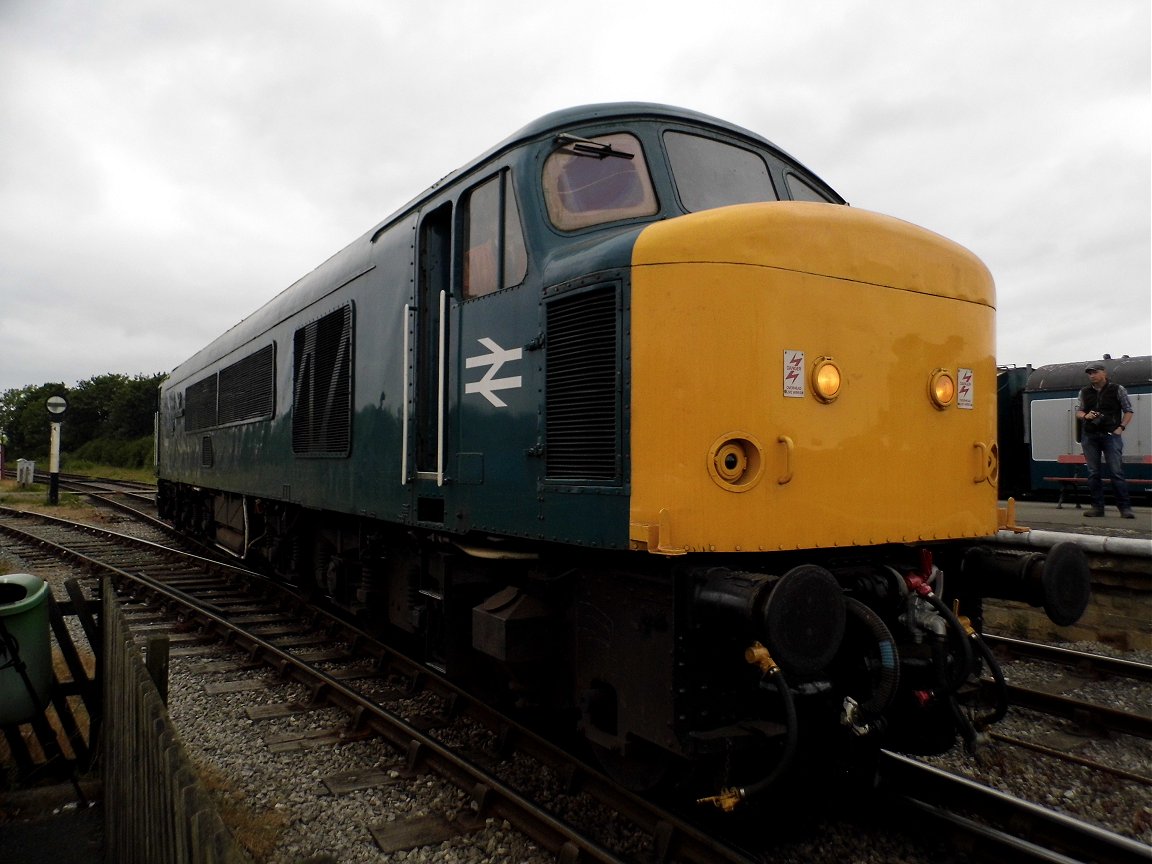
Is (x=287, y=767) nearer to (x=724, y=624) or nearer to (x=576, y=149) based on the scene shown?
(x=724, y=624)

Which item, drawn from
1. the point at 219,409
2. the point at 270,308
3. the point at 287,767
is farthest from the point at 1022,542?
the point at 219,409

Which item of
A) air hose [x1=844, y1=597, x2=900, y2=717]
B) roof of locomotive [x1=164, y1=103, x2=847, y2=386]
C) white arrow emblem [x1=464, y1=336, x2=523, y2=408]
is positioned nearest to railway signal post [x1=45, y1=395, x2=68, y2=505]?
roof of locomotive [x1=164, y1=103, x2=847, y2=386]

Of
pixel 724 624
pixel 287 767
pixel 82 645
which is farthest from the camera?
pixel 82 645

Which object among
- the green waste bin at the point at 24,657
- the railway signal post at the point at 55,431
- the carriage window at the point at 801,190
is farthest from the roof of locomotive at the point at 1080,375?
the railway signal post at the point at 55,431

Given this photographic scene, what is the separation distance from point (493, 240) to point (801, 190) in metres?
1.99

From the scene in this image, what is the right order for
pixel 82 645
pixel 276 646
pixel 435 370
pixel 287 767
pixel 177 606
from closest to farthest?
pixel 287 767, pixel 435 370, pixel 276 646, pixel 82 645, pixel 177 606

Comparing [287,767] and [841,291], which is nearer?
[841,291]

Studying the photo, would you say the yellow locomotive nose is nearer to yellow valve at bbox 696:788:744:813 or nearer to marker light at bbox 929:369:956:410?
marker light at bbox 929:369:956:410

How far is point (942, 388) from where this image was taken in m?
4.18

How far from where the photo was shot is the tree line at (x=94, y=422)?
50.8 m

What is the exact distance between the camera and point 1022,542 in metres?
7.58

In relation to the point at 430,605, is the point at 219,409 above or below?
above

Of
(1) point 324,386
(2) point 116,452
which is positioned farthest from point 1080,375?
(2) point 116,452

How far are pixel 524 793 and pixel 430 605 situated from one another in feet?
4.71
